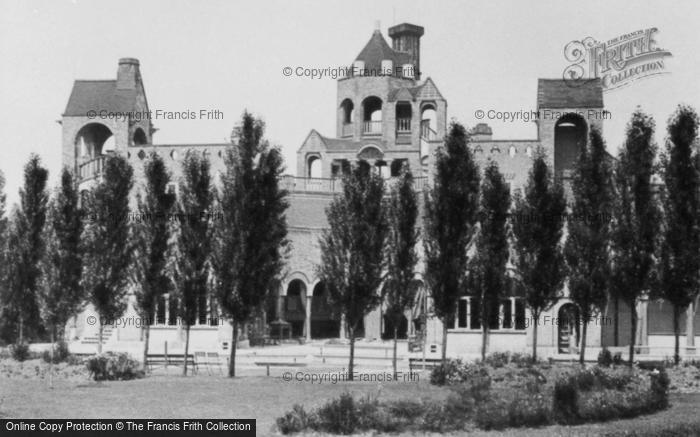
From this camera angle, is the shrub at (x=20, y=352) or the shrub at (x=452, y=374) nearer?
the shrub at (x=452, y=374)

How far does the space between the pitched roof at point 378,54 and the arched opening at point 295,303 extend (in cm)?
1480

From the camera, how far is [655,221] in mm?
30500

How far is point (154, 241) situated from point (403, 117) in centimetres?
2582

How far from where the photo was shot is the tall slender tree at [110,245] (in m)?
33.3

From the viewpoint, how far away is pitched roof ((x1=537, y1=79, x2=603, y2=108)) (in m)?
43.2

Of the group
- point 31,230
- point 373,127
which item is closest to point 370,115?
point 373,127

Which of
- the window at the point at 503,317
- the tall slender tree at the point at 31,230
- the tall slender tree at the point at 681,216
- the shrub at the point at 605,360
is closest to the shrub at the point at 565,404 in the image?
the shrub at the point at 605,360

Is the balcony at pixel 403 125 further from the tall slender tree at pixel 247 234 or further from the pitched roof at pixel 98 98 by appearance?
the tall slender tree at pixel 247 234

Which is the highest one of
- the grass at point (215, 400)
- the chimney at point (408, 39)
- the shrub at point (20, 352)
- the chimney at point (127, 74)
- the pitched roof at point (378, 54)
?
the chimney at point (408, 39)

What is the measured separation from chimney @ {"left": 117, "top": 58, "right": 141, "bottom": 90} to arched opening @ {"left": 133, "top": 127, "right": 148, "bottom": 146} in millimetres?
2403

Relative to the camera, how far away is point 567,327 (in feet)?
139

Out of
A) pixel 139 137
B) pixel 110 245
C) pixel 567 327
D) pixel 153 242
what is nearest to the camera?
pixel 153 242

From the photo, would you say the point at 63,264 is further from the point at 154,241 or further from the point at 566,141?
the point at 566,141

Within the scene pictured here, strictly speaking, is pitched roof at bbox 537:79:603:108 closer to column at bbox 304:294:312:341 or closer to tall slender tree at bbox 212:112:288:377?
column at bbox 304:294:312:341
